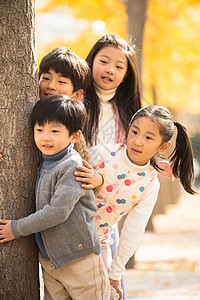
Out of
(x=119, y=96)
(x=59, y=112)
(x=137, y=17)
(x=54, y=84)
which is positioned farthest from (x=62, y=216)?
(x=137, y=17)

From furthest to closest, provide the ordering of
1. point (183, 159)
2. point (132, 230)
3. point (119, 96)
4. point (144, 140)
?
point (119, 96) → point (183, 159) → point (132, 230) → point (144, 140)

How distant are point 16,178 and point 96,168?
501mm

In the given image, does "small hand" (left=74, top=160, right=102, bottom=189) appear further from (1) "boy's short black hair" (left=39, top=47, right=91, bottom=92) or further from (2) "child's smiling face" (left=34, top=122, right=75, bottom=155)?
(1) "boy's short black hair" (left=39, top=47, right=91, bottom=92)

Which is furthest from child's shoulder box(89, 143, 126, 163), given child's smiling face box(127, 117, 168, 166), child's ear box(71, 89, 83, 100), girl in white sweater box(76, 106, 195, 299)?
child's ear box(71, 89, 83, 100)

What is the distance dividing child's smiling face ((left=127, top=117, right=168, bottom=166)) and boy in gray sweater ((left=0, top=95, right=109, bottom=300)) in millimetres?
354

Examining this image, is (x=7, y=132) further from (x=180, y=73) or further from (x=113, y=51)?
(x=180, y=73)

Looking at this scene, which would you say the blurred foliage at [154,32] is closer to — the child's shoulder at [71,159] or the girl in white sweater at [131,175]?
the girl in white sweater at [131,175]

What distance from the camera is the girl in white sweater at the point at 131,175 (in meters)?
2.59

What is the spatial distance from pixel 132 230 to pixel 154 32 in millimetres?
7674

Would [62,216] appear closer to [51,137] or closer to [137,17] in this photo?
[51,137]

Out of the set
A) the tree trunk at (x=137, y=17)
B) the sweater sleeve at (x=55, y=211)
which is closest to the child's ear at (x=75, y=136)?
the sweater sleeve at (x=55, y=211)

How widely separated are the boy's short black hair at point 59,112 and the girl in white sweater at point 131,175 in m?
0.36

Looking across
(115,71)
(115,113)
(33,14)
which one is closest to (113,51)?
(115,71)

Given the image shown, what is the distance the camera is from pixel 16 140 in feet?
7.81
